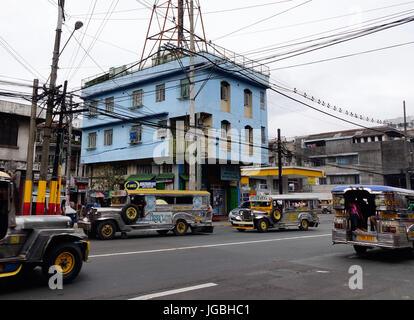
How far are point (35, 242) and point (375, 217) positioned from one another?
9149 mm

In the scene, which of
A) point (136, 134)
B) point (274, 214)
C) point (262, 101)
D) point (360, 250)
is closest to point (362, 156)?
point (262, 101)

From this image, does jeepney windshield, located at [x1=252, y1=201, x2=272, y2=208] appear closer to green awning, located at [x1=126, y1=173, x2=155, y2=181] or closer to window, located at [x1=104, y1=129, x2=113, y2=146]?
green awning, located at [x1=126, y1=173, x2=155, y2=181]

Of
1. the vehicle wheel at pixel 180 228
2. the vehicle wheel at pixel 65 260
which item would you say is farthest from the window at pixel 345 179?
the vehicle wheel at pixel 65 260

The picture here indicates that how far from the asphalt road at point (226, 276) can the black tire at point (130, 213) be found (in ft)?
14.4

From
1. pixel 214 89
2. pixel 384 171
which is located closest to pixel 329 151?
pixel 384 171


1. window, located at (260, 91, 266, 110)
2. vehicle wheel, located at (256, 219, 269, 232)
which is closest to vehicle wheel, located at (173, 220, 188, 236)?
vehicle wheel, located at (256, 219, 269, 232)

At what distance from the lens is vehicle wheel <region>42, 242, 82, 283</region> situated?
6.63 meters

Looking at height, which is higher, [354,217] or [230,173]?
[230,173]

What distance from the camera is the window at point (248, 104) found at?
29458 mm

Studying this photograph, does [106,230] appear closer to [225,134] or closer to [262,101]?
[225,134]

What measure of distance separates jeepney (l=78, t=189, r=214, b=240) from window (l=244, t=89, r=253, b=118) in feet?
41.2

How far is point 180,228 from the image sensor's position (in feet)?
59.5

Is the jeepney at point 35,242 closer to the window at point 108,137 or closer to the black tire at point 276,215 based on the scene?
the black tire at point 276,215
